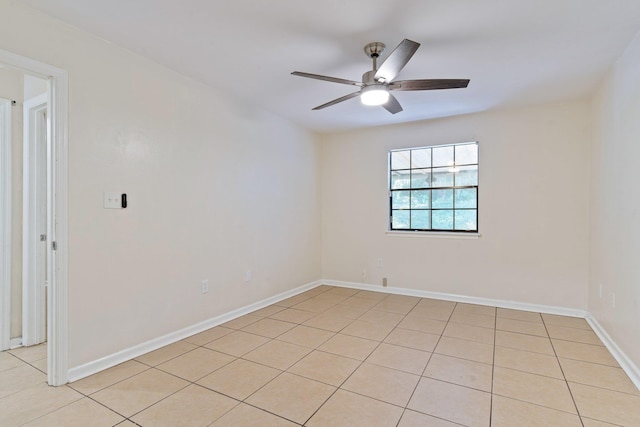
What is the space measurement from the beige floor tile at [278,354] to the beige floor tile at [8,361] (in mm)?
1722

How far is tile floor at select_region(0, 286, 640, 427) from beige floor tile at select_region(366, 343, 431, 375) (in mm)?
15

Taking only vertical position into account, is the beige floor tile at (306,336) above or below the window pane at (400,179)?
below

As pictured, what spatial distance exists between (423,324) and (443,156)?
2.30 metres

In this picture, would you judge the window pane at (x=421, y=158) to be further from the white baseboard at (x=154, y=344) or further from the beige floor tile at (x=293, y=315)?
the white baseboard at (x=154, y=344)

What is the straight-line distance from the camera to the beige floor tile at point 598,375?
2172mm

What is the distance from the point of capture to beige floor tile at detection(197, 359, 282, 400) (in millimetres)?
2143

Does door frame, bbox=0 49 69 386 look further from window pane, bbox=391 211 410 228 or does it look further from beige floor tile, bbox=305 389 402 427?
window pane, bbox=391 211 410 228

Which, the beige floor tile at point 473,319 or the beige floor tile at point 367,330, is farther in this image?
the beige floor tile at point 473,319

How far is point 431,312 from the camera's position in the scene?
12.5ft

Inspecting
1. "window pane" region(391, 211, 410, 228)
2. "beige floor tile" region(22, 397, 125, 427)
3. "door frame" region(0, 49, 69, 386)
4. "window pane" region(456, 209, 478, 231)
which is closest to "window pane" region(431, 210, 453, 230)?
"window pane" region(456, 209, 478, 231)

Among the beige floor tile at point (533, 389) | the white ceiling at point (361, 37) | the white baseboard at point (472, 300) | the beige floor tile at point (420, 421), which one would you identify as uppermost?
the white ceiling at point (361, 37)

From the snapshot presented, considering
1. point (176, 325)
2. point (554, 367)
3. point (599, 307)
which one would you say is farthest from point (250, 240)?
point (599, 307)

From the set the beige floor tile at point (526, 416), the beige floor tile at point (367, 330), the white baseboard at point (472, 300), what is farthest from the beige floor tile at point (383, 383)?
the white baseboard at point (472, 300)

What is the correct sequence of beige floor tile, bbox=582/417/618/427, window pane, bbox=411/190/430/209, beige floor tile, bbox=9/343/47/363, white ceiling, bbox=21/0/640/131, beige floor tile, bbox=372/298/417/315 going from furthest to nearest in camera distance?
window pane, bbox=411/190/430/209, beige floor tile, bbox=372/298/417/315, beige floor tile, bbox=9/343/47/363, white ceiling, bbox=21/0/640/131, beige floor tile, bbox=582/417/618/427
